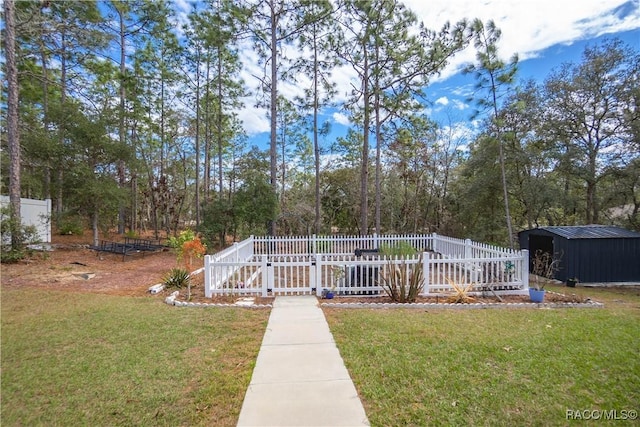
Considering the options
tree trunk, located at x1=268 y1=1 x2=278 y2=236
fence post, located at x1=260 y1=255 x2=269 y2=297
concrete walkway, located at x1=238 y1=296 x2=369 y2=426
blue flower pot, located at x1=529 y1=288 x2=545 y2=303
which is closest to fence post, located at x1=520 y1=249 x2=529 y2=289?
blue flower pot, located at x1=529 y1=288 x2=545 y2=303

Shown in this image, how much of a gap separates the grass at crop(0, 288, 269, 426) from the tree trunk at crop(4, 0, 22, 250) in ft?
15.1

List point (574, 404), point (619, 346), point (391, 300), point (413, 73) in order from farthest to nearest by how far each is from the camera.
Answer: point (413, 73), point (391, 300), point (619, 346), point (574, 404)

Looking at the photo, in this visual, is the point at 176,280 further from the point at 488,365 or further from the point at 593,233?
the point at 593,233

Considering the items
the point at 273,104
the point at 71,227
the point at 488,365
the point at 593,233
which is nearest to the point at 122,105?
the point at 71,227

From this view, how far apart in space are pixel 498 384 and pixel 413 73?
45.9 ft

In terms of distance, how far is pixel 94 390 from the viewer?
260 cm

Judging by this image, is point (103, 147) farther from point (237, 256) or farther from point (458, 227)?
point (458, 227)

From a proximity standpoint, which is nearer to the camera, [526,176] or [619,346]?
[619,346]

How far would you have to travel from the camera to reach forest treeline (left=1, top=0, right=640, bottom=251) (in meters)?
10.9

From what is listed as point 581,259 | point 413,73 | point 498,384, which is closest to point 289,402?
point 498,384

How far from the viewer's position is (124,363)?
3092 millimetres

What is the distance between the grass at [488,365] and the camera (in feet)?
7.82

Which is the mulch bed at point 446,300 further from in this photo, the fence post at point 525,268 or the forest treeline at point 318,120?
the forest treeline at point 318,120

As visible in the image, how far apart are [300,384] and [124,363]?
192cm
